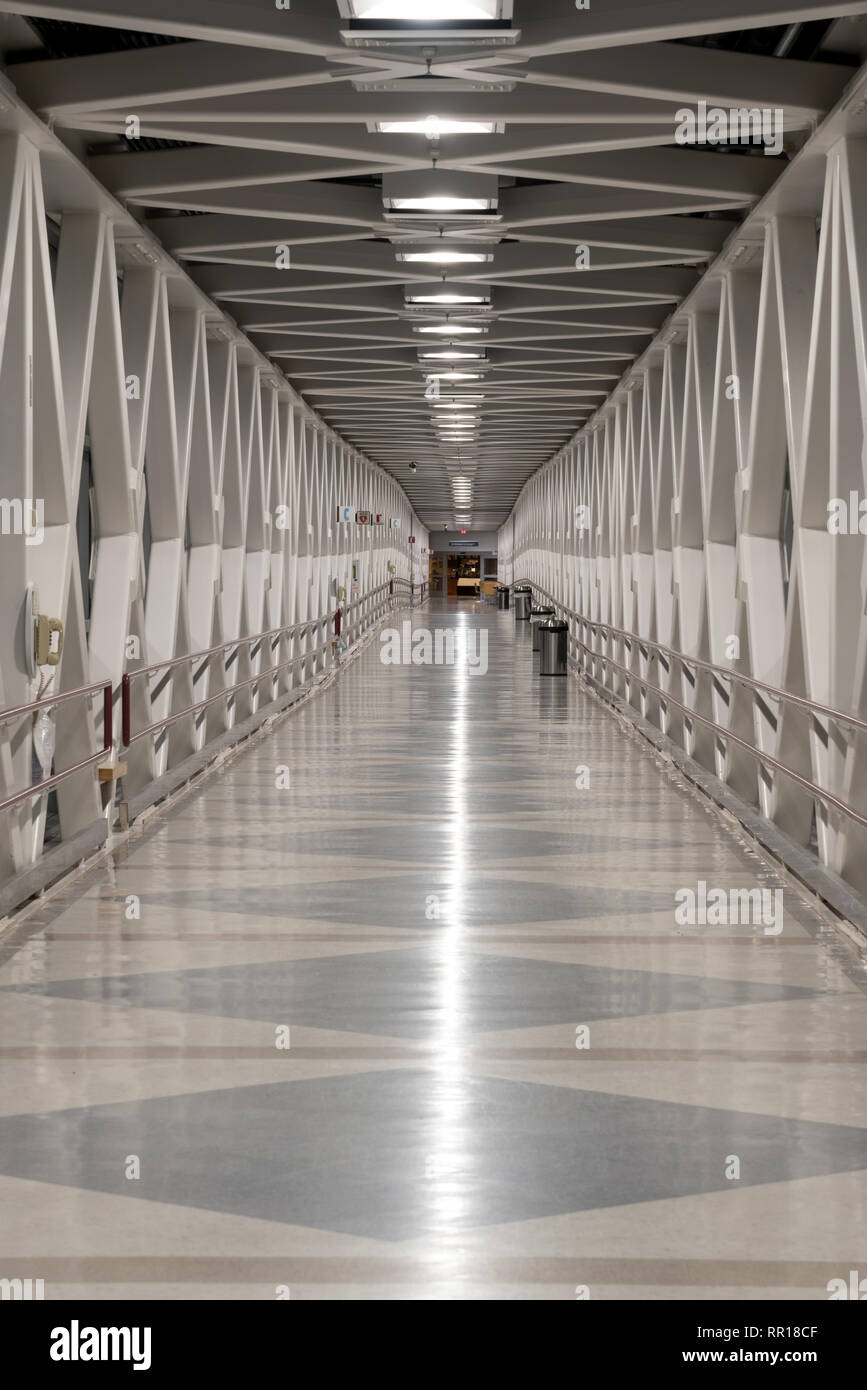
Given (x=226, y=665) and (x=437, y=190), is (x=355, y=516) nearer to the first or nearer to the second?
(x=226, y=665)

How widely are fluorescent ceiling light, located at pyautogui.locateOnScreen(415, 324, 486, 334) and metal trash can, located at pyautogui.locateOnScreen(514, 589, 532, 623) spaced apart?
90.8 feet

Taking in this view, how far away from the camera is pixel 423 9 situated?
6648 mm

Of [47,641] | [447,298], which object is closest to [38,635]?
[47,641]

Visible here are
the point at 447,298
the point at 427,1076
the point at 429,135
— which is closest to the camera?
the point at 427,1076

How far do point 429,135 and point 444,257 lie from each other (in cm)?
286

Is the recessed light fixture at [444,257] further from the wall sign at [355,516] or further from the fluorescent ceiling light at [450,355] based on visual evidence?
the wall sign at [355,516]

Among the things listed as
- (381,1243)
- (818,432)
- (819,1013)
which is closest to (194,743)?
(818,432)

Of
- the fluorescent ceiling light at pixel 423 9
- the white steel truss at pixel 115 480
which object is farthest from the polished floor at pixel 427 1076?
the fluorescent ceiling light at pixel 423 9

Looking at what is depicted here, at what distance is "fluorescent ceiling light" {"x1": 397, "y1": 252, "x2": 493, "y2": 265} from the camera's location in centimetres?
1235

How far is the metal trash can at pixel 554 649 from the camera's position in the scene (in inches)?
944

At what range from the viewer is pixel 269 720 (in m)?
16.8

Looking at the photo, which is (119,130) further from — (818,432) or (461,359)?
(461,359)

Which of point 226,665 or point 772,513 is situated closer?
point 772,513

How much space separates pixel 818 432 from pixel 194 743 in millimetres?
6712
